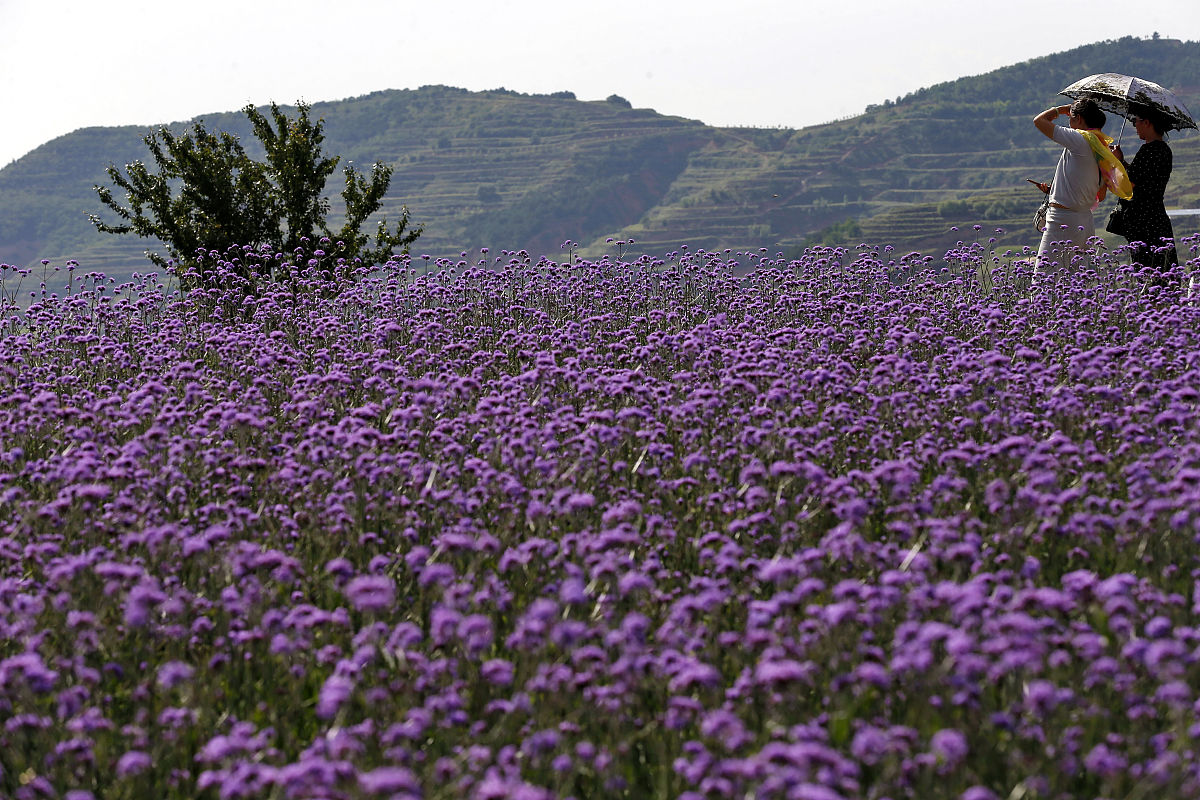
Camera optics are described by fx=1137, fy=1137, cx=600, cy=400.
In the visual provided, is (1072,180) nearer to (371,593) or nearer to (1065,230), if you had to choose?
(1065,230)

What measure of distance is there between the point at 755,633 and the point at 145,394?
5.36 m

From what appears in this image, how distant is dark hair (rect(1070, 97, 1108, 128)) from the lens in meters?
13.2

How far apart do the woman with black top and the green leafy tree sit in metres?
11.9

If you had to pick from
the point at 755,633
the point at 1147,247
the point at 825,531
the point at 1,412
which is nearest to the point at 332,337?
the point at 1,412

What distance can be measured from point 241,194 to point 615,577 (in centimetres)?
1644

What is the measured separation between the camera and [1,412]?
8.09m

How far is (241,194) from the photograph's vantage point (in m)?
19.6

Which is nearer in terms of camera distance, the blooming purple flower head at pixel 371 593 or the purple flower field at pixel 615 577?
the purple flower field at pixel 615 577

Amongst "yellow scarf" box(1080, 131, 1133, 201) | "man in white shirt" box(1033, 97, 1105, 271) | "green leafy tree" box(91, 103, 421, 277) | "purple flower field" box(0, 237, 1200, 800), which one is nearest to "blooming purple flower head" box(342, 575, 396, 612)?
"purple flower field" box(0, 237, 1200, 800)

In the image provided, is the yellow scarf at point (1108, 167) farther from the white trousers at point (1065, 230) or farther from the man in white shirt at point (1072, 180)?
the white trousers at point (1065, 230)

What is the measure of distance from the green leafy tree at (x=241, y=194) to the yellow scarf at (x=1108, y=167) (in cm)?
1152

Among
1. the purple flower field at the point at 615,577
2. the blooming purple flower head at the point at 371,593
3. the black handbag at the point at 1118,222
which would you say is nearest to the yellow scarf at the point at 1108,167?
the black handbag at the point at 1118,222

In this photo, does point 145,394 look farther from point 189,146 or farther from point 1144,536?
point 189,146

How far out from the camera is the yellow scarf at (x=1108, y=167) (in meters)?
13.1
